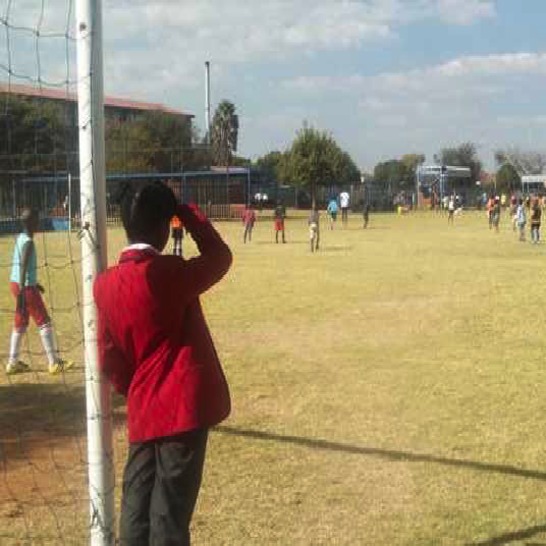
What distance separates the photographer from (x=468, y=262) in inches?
885

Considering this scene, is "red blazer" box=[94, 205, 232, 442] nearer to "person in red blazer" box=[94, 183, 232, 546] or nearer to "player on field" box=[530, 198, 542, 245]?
"person in red blazer" box=[94, 183, 232, 546]

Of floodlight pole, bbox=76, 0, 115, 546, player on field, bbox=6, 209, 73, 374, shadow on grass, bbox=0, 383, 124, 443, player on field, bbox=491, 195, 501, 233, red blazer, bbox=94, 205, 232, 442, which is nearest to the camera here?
red blazer, bbox=94, 205, 232, 442

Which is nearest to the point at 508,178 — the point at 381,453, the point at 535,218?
the point at 535,218

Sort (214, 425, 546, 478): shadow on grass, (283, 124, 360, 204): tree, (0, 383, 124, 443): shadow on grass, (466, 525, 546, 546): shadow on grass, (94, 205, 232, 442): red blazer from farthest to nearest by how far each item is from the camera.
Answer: (283, 124, 360, 204): tree, (0, 383, 124, 443): shadow on grass, (214, 425, 546, 478): shadow on grass, (466, 525, 546, 546): shadow on grass, (94, 205, 232, 442): red blazer

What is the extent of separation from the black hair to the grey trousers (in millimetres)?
800

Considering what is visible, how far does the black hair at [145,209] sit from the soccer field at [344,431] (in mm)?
1721

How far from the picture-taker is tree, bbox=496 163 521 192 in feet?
347

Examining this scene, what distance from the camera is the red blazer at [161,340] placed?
3480 millimetres

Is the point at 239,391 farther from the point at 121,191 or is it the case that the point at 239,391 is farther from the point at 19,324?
the point at 121,191

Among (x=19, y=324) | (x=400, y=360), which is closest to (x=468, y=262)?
(x=400, y=360)

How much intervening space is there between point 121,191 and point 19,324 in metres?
5.96

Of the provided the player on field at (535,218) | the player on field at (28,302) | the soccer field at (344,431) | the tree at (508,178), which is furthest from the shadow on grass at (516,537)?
the tree at (508,178)

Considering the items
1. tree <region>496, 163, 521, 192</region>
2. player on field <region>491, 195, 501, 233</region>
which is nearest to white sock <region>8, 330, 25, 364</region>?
player on field <region>491, 195, 501, 233</region>

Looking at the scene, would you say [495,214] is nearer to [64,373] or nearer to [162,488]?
[64,373]
